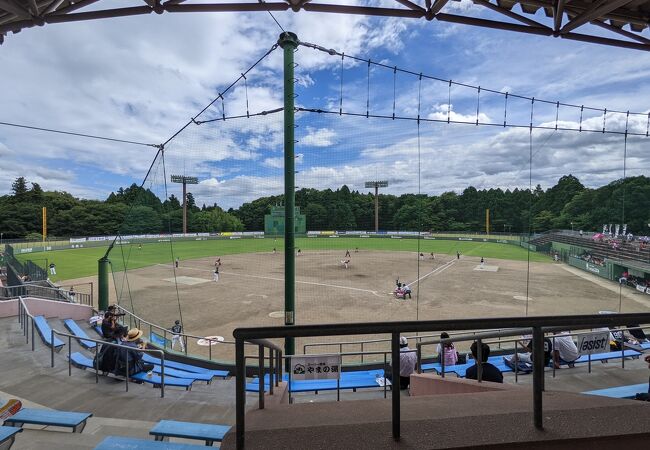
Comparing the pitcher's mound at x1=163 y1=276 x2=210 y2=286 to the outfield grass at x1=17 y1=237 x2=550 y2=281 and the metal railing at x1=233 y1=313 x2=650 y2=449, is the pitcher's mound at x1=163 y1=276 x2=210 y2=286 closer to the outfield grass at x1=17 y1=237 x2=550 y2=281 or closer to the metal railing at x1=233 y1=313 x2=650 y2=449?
the outfield grass at x1=17 y1=237 x2=550 y2=281

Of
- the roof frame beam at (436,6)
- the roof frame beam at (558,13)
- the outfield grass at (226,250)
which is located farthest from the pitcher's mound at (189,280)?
the roof frame beam at (558,13)

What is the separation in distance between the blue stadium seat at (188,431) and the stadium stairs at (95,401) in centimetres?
64

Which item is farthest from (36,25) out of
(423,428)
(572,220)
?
(572,220)

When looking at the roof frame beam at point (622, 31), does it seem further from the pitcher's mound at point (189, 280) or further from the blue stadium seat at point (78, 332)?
the pitcher's mound at point (189, 280)

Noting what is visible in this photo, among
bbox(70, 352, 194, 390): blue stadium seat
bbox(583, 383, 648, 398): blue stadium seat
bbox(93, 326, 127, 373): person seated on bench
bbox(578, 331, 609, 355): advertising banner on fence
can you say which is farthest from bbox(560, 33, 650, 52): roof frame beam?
bbox(93, 326, 127, 373): person seated on bench

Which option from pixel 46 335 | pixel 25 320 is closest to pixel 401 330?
pixel 46 335

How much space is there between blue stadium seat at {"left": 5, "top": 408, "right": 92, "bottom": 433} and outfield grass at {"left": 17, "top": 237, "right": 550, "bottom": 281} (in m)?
6.80

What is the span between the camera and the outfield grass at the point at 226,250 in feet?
47.3

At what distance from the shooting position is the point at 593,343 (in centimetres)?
636

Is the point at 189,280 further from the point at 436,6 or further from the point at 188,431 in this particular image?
the point at 436,6

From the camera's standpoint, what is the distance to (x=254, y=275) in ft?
93.4

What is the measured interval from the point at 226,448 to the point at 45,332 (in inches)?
384

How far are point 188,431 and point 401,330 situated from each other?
10.5 feet

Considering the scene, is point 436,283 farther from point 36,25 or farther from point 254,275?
point 36,25
